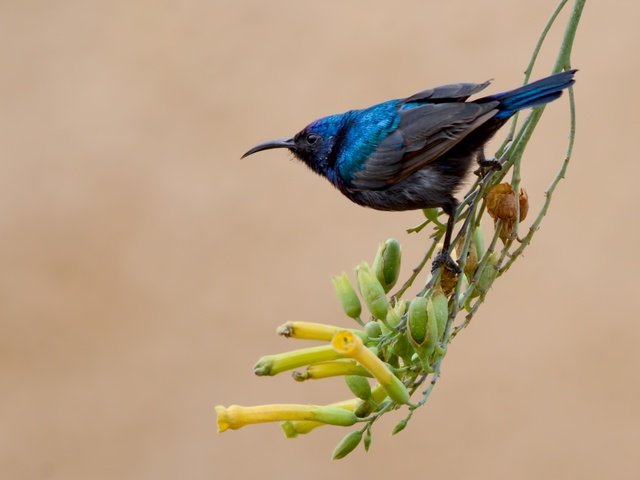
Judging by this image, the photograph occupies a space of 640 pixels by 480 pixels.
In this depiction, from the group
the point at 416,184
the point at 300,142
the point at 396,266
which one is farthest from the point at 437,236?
the point at 300,142

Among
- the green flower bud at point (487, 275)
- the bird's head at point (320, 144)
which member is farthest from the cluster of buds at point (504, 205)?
the bird's head at point (320, 144)

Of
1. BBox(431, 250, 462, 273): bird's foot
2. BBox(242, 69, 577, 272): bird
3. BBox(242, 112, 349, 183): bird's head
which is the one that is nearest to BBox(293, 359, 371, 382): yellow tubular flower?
BBox(431, 250, 462, 273): bird's foot

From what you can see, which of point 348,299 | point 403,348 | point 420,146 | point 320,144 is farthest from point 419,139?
point 403,348

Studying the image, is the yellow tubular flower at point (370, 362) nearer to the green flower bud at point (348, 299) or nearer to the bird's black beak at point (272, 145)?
the green flower bud at point (348, 299)

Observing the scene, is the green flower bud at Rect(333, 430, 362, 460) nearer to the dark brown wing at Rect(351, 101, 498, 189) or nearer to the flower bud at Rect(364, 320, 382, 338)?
the flower bud at Rect(364, 320, 382, 338)

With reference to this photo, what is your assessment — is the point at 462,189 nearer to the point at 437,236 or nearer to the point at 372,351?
the point at 437,236

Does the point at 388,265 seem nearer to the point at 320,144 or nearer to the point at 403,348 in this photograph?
the point at 403,348
